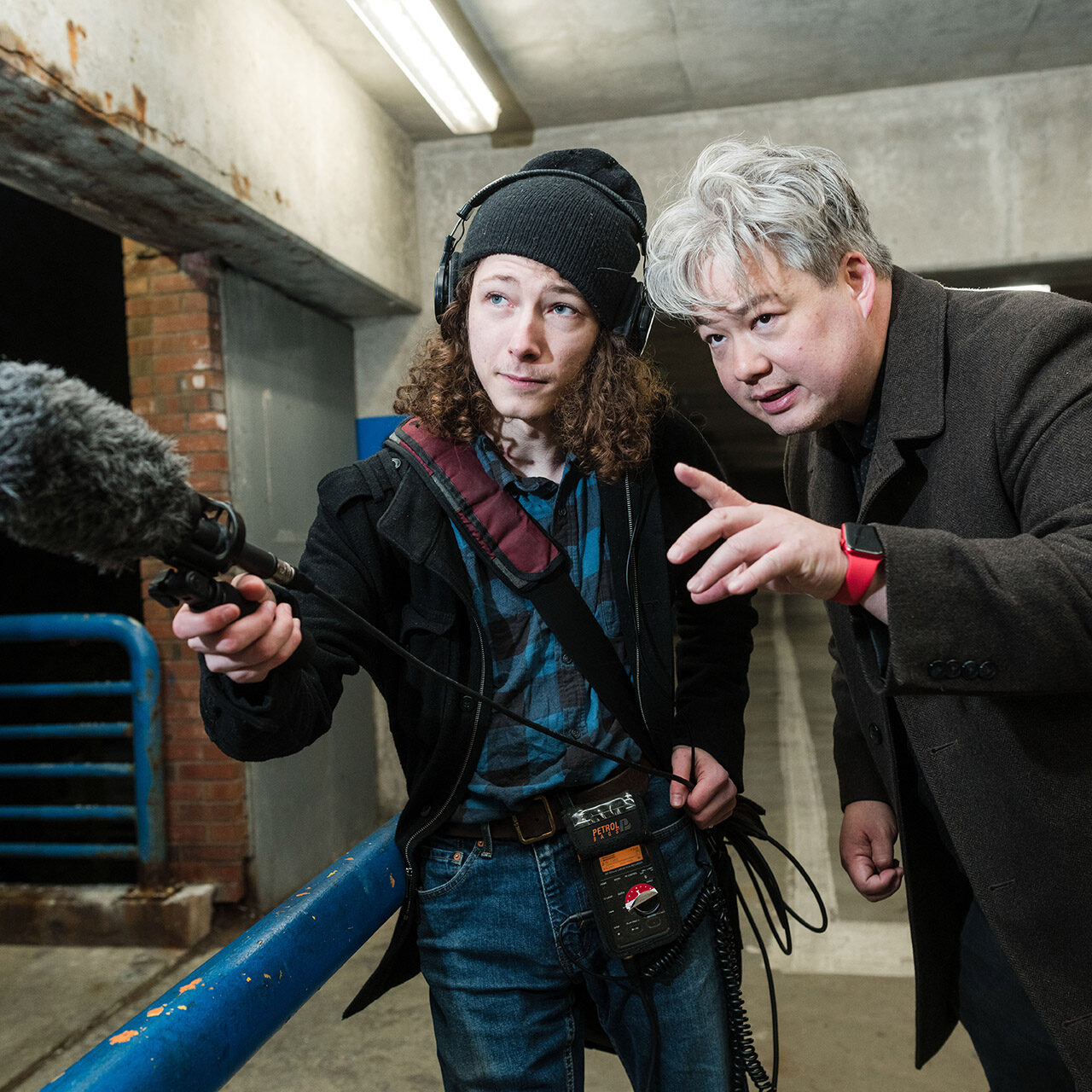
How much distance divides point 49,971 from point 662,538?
10.9ft

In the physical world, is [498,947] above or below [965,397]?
below

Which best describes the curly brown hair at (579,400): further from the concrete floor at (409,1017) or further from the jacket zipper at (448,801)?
the concrete floor at (409,1017)

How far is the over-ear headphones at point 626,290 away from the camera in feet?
4.79

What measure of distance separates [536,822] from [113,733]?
2.85m

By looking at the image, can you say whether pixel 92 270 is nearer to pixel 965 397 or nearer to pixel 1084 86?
pixel 965 397

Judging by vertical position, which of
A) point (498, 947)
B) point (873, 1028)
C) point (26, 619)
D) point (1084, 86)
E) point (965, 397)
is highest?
point (1084, 86)

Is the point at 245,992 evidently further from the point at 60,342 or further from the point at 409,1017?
the point at 60,342

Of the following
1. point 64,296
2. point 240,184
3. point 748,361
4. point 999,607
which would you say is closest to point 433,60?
point 240,184

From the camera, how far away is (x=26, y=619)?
11.1ft

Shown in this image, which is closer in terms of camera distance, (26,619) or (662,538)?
(662,538)

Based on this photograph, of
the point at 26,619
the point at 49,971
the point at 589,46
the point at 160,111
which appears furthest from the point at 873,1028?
the point at 589,46

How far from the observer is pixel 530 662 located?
4.28 ft

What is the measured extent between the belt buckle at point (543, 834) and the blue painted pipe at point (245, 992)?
0.60ft

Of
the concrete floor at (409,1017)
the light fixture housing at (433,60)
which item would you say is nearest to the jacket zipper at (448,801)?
the concrete floor at (409,1017)
